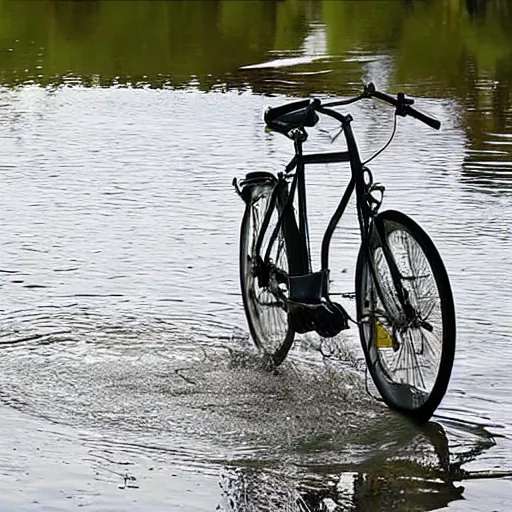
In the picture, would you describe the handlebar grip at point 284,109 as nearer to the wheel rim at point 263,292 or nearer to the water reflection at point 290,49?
the wheel rim at point 263,292

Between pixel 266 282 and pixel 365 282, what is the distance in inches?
29.8

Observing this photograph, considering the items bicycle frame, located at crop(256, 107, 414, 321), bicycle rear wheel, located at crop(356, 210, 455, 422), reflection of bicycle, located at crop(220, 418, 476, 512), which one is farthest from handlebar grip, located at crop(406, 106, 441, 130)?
reflection of bicycle, located at crop(220, 418, 476, 512)

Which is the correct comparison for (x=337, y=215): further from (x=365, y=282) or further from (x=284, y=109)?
(x=284, y=109)

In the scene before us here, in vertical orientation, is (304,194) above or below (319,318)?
above

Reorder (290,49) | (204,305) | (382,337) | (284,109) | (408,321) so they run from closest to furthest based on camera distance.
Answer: (408,321)
(382,337)
(284,109)
(204,305)
(290,49)

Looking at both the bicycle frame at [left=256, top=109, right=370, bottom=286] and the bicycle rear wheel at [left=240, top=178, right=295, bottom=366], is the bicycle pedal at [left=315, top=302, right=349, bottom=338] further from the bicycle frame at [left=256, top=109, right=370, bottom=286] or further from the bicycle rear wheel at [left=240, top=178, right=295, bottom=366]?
the bicycle rear wheel at [left=240, top=178, right=295, bottom=366]

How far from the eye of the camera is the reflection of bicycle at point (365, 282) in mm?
5957

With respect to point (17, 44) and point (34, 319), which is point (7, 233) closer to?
point (34, 319)

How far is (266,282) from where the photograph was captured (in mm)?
7027

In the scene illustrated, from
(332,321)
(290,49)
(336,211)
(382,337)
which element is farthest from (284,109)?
(290,49)

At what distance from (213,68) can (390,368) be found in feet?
44.7

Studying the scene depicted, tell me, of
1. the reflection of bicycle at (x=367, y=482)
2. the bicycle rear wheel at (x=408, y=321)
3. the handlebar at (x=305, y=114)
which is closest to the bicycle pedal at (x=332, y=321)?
the bicycle rear wheel at (x=408, y=321)

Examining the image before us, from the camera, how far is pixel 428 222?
988 centimetres

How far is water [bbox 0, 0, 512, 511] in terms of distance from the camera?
5.46 metres
